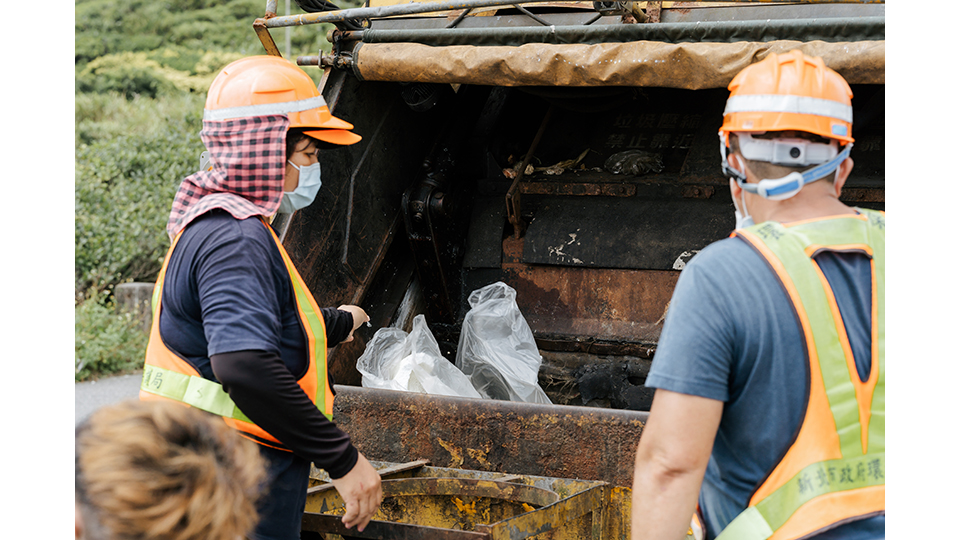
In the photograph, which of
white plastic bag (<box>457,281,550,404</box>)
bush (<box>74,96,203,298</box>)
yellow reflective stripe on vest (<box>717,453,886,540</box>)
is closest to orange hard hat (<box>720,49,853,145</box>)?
yellow reflective stripe on vest (<box>717,453,886,540</box>)

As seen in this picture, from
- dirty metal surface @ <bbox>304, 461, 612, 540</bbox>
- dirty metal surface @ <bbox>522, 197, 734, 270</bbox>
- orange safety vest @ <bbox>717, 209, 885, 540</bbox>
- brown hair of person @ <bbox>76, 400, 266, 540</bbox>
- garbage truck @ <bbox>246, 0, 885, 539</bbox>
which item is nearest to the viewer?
brown hair of person @ <bbox>76, 400, 266, 540</bbox>

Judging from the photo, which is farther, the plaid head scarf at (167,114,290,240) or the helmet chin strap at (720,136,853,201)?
the plaid head scarf at (167,114,290,240)

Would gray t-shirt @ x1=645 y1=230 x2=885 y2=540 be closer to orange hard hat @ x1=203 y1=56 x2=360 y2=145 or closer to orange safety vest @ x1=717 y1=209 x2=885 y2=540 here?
orange safety vest @ x1=717 y1=209 x2=885 y2=540

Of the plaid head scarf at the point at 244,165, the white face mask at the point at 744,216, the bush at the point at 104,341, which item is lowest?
the white face mask at the point at 744,216

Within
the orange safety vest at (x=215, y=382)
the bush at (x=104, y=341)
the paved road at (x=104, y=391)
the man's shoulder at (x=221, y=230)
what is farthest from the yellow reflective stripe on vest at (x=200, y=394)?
the bush at (x=104, y=341)

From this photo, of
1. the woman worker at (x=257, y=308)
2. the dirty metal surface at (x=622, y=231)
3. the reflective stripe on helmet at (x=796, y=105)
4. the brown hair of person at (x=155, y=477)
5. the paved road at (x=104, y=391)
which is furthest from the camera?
the paved road at (x=104, y=391)

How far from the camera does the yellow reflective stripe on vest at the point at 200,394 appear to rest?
60.7 inches

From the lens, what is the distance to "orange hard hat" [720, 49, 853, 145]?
1.25m

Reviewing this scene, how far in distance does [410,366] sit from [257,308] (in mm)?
1403

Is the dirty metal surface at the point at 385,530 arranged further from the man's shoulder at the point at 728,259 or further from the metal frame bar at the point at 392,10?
the metal frame bar at the point at 392,10

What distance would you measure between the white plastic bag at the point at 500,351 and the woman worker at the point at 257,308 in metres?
1.40

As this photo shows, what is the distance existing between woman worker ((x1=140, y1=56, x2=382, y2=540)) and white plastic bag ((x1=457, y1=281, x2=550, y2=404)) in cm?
140

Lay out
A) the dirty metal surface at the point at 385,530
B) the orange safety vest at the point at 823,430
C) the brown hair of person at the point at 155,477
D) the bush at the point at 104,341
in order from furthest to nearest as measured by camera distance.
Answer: the bush at the point at 104,341
the dirty metal surface at the point at 385,530
the orange safety vest at the point at 823,430
the brown hair of person at the point at 155,477

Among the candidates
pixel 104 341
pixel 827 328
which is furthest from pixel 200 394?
pixel 104 341
